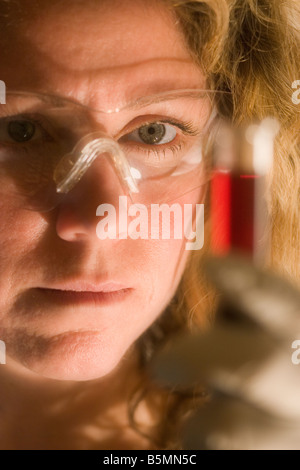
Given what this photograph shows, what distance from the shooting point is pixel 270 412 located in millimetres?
802

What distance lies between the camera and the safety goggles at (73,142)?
0.90 m

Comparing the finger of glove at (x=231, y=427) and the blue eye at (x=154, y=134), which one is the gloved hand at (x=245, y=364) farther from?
the blue eye at (x=154, y=134)

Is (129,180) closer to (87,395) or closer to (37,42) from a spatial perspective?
(37,42)

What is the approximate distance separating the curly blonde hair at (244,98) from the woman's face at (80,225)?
56 mm

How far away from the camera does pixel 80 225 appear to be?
913mm

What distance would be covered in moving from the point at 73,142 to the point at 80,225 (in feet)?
0.44

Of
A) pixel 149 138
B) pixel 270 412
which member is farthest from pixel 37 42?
pixel 270 412

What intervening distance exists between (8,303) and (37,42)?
0.42 m

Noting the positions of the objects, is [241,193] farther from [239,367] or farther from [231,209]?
[239,367]

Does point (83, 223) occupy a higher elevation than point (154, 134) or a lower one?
lower

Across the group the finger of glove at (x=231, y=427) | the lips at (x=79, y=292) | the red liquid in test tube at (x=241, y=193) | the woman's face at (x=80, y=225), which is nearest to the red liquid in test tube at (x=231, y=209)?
the red liquid in test tube at (x=241, y=193)

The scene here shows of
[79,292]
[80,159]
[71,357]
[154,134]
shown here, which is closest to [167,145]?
[154,134]

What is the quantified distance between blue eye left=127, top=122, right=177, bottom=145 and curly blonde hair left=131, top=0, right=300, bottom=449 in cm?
11

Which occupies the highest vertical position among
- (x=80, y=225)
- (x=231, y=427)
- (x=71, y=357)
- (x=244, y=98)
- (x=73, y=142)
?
(x=244, y=98)
